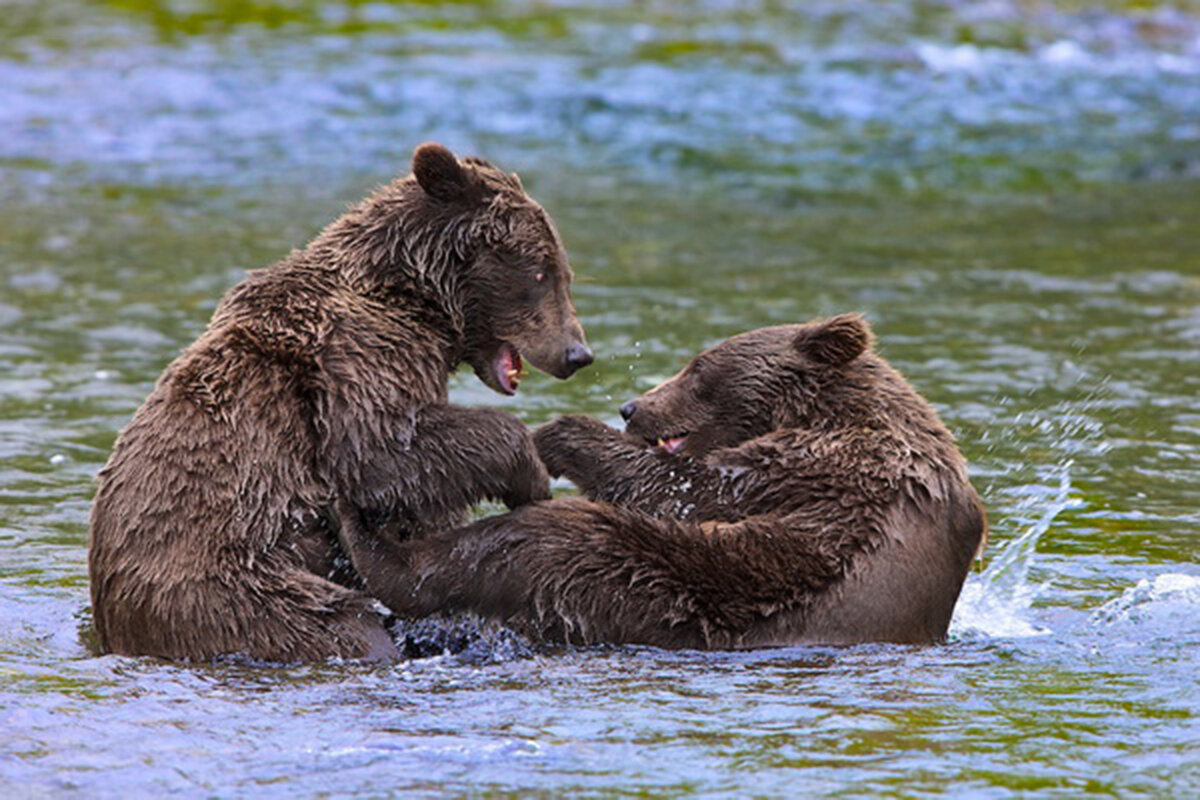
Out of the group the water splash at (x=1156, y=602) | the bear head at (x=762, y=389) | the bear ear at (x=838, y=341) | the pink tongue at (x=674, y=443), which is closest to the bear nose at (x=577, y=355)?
the bear head at (x=762, y=389)

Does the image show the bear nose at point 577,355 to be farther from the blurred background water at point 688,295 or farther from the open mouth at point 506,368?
the blurred background water at point 688,295

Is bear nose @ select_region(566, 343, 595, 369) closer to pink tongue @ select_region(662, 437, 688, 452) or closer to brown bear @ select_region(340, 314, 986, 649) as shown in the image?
brown bear @ select_region(340, 314, 986, 649)

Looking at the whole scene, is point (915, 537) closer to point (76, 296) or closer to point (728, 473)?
point (728, 473)

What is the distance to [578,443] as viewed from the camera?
760 cm

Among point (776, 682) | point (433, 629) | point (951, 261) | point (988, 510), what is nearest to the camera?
point (776, 682)

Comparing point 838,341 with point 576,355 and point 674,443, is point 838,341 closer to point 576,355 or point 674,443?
point 674,443

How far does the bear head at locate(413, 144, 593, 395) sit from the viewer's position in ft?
24.1

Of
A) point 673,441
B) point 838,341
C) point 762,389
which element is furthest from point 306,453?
point 838,341

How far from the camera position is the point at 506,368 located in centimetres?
756

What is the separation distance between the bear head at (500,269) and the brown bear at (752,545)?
52 cm

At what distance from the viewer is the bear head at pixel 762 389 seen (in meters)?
7.51

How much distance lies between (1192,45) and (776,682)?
20.2 metres

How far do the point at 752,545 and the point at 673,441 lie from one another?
3.75ft

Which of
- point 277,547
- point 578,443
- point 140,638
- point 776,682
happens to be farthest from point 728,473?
point 140,638
